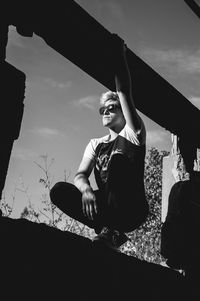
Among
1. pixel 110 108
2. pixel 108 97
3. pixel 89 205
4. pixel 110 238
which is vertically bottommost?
pixel 110 238

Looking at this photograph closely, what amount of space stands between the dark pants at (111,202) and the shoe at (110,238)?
0.04 metres

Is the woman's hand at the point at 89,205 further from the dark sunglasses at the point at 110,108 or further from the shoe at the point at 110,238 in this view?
the dark sunglasses at the point at 110,108

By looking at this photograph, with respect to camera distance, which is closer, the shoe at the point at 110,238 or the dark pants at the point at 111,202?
the shoe at the point at 110,238

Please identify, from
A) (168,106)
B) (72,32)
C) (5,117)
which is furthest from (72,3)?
(168,106)

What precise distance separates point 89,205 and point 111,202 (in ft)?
0.50

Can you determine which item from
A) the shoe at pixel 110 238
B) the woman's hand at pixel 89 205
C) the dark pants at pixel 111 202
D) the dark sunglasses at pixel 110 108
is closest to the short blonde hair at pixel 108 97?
the dark sunglasses at pixel 110 108

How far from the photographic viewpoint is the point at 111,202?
2414 millimetres

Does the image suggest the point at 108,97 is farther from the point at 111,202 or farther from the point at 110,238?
the point at 110,238

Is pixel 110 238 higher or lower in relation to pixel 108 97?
lower

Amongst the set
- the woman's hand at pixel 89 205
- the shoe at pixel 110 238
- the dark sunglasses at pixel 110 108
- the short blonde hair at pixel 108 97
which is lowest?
the shoe at pixel 110 238

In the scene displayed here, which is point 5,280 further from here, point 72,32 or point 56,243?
point 72,32

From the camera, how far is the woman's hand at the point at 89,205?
2.42 meters

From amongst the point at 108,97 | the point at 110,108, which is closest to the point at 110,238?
the point at 110,108

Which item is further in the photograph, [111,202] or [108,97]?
[108,97]
